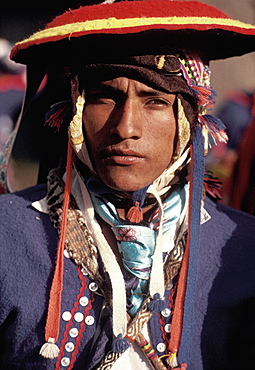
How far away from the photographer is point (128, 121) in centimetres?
161

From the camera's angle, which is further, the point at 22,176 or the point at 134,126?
the point at 22,176

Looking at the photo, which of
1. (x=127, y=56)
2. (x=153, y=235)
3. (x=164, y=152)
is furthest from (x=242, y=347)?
(x=127, y=56)

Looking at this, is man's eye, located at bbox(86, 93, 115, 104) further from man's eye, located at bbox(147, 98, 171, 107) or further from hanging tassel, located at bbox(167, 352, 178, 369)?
hanging tassel, located at bbox(167, 352, 178, 369)

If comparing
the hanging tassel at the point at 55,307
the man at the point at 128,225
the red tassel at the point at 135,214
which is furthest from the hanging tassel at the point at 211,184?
the hanging tassel at the point at 55,307

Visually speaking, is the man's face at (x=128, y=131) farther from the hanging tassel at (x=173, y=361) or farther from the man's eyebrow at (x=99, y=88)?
the hanging tassel at (x=173, y=361)

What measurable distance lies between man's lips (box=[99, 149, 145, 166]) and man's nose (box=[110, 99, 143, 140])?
0.16 feet

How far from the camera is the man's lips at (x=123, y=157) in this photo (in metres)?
1.63

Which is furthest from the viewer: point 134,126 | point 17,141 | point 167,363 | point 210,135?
point 17,141

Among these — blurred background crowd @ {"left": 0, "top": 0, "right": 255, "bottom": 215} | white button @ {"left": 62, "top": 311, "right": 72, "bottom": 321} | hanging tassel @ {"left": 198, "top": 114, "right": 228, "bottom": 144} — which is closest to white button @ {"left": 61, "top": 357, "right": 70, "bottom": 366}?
white button @ {"left": 62, "top": 311, "right": 72, "bottom": 321}

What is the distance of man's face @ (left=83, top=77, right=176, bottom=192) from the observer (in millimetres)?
1630

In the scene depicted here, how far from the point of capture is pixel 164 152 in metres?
1.71

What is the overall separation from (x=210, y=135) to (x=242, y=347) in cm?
79

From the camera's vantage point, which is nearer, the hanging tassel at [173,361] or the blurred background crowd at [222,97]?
the hanging tassel at [173,361]

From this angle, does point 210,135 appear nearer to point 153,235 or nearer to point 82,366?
point 153,235
